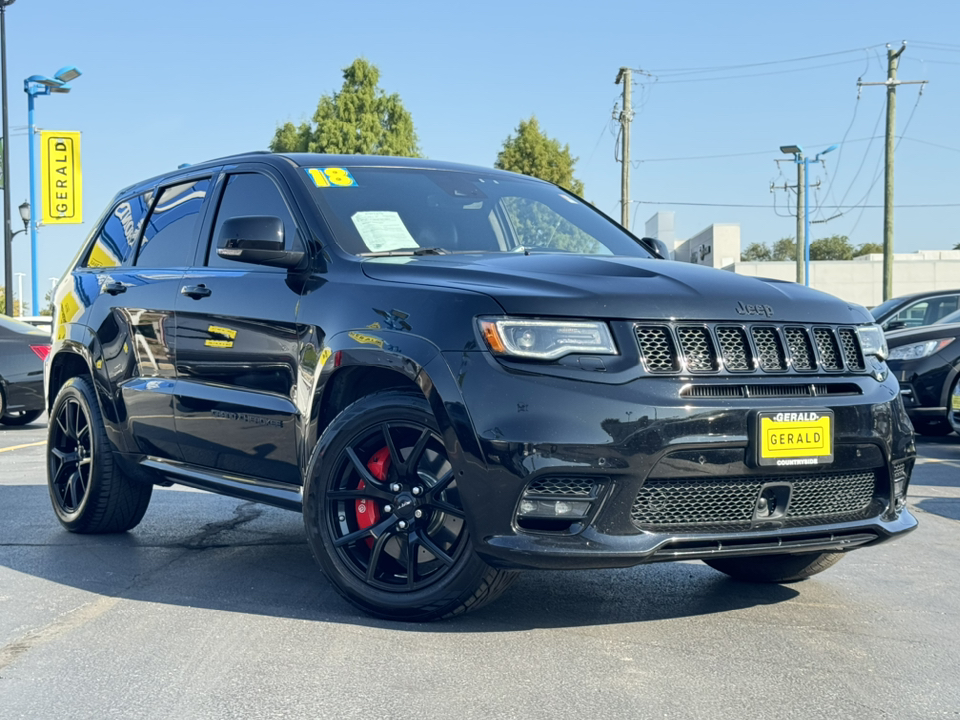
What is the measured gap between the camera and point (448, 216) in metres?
5.28

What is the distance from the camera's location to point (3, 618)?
4516 mm

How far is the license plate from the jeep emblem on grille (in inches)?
14.3

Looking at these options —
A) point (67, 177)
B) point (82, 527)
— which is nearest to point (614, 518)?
point (82, 527)

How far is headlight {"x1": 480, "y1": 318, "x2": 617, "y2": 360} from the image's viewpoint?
3.88 m

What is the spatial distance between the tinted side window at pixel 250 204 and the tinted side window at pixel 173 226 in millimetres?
187

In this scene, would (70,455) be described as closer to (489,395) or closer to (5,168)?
(489,395)

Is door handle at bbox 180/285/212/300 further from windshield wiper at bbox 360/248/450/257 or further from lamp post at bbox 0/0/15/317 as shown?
lamp post at bbox 0/0/15/317

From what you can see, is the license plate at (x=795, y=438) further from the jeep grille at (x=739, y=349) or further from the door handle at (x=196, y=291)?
the door handle at (x=196, y=291)

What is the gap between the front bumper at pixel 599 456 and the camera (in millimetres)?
3793

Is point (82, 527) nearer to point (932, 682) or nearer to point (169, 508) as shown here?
point (169, 508)

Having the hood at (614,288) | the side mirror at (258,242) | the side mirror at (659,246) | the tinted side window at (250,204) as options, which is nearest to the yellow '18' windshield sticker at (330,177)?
the tinted side window at (250,204)

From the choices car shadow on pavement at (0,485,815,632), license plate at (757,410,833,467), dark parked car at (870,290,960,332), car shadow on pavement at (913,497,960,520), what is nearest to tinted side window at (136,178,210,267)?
car shadow on pavement at (0,485,815,632)

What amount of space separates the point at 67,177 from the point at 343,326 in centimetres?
3044

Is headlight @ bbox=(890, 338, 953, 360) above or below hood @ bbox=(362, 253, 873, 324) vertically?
below
